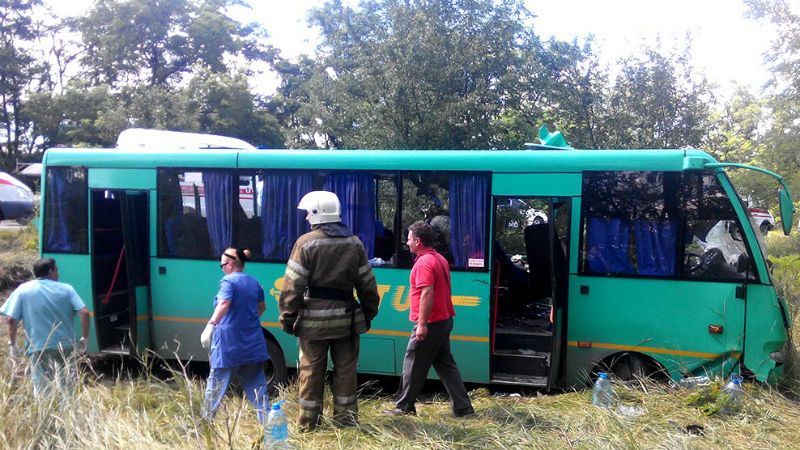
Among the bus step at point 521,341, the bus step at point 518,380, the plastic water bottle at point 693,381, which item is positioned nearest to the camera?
the plastic water bottle at point 693,381

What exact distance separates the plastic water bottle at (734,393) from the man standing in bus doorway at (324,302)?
2896 millimetres

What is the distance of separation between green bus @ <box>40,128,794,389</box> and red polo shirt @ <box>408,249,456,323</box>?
1.10m

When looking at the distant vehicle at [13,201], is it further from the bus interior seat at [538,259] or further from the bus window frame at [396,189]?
the bus interior seat at [538,259]

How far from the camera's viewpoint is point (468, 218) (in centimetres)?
645

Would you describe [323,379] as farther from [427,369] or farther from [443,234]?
[443,234]

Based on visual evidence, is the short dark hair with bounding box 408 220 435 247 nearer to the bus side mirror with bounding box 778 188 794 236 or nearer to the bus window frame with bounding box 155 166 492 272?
the bus window frame with bounding box 155 166 492 272

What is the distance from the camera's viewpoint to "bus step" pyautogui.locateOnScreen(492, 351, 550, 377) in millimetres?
6441

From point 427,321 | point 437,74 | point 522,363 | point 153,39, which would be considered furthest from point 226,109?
point 427,321

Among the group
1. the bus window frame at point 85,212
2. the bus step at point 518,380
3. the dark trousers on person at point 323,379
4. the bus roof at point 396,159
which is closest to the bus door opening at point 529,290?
the bus step at point 518,380

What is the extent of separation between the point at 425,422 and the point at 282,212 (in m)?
2.84

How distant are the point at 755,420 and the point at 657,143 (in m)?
9.83

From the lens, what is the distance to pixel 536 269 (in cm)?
738

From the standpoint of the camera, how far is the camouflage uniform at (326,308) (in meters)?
4.53

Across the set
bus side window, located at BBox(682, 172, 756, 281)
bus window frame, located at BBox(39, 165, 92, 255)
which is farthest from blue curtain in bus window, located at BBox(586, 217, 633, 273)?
bus window frame, located at BBox(39, 165, 92, 255)
